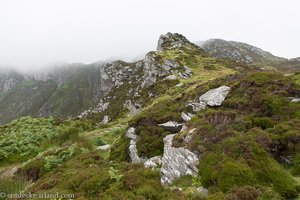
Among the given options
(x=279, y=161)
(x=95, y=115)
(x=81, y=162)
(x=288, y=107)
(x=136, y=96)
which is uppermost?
(x=288, y=107)

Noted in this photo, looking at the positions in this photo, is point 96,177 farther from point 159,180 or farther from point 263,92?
point 263,92

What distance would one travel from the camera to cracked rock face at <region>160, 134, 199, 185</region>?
48.4 feet

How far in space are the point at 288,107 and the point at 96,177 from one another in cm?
1267

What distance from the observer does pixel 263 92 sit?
2108 centimetres

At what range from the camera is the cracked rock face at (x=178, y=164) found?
14.8 meters

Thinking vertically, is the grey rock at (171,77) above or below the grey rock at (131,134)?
below

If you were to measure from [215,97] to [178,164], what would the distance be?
31.7 feet

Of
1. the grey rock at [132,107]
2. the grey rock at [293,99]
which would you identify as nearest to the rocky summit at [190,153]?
the grey rock at [293,99]

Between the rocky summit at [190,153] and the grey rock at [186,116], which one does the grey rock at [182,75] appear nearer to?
the rocky summit at [190,153]

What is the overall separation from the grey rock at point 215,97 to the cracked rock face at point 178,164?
752 cm

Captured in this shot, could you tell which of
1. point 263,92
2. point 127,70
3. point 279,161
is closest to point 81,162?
point 279,161

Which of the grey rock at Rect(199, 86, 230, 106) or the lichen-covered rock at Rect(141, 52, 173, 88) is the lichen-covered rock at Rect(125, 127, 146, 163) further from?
Result: the lichen-covered rock at Rect(141, 52, 173, 88)

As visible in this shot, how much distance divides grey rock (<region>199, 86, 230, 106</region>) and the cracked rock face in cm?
752

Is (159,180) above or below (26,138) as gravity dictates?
above
